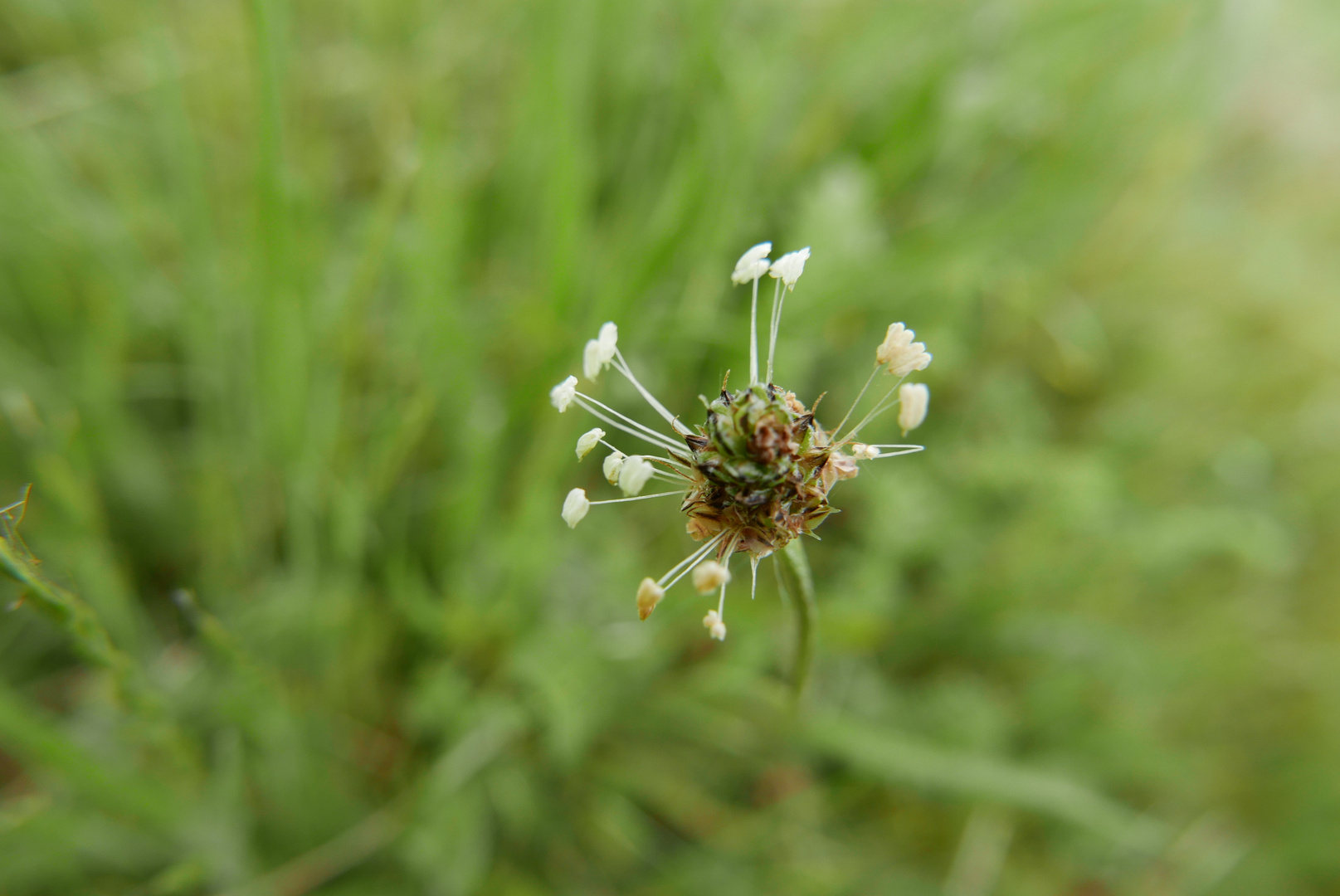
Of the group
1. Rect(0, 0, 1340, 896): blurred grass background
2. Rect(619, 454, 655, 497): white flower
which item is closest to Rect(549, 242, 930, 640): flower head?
Rect(619, 454, 655, 497): white flower

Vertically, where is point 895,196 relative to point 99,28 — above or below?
below

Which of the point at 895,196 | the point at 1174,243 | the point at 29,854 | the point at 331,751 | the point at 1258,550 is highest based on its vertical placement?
the point at 1174,243

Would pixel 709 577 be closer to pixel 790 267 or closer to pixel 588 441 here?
pixel 588 441

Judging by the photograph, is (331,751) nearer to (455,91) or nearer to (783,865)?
(783,865)

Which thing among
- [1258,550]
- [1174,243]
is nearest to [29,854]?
[1258,550]

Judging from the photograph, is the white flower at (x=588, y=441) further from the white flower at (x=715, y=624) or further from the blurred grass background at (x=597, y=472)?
the blurred grass background at (x=597, y=472)

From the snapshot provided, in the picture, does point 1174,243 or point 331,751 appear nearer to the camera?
point 331,751
